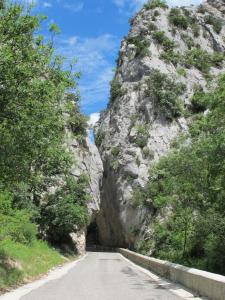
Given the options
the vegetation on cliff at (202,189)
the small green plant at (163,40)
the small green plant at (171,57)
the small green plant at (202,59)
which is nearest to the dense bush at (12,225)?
the vegetation on cliff at (202,189)

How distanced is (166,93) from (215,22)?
88.4 ft

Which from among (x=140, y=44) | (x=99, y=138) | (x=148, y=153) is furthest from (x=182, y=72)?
(x=148, y=153)

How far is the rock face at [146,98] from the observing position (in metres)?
60.8

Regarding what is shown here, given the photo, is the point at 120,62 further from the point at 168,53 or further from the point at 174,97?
the point at 174,97

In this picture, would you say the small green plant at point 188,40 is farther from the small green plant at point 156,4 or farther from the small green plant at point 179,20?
the small green plant at point 156,4

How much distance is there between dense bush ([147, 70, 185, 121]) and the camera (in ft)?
215

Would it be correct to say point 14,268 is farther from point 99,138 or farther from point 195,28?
point 195,28

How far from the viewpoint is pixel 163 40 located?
75.5m

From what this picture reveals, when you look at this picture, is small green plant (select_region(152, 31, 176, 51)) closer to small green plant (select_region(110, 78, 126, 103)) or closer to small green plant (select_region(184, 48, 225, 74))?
small green plant (select_region(184, 48, 225, 74))

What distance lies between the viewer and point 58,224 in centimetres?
3931

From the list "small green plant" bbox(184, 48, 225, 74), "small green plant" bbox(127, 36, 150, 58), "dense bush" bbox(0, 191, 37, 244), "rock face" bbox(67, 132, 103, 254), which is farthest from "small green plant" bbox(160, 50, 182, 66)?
"dense bush" bbox(0, 191, 37, 244)

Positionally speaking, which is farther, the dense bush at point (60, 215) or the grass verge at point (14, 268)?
the dense bush at point (60, 215)

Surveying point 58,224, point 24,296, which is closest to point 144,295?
point 24,296

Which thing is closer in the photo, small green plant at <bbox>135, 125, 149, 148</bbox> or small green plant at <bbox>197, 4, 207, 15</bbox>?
small green plant at <bbox>135, 125, 149, 148</bbox>
